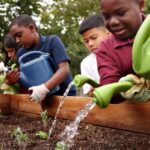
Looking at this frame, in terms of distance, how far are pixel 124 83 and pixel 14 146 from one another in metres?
0.89

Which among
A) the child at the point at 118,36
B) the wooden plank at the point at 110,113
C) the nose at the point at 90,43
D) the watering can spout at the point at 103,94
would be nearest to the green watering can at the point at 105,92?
the watering can spout at the point at 103,94

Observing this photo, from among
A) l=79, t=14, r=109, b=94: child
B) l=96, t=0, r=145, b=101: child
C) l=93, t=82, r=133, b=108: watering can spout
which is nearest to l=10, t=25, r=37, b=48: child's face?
l=79, t=14, r=109, b=94: child

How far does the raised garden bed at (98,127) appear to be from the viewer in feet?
5.84

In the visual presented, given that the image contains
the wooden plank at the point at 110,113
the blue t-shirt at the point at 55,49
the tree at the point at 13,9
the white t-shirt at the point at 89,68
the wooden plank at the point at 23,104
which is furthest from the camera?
the tree at the point at 13,9

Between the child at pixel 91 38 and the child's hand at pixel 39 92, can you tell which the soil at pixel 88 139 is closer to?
the child's hand at pixel 39 92

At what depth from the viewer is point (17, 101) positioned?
3326 mm

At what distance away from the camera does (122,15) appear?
5.11 ft

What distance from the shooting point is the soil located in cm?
178

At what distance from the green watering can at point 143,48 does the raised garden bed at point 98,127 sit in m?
0.32

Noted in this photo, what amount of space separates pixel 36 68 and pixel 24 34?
39 centimetres

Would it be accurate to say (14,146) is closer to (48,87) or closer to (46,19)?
(48,87)

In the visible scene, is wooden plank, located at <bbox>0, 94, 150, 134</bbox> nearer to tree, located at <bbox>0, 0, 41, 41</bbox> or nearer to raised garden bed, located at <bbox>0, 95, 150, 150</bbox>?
raised garden bed, located at <bbox>0, 95, 150, 150</bbox>

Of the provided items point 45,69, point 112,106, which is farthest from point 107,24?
point 45,69

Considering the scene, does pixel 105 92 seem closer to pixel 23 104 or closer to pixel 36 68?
pixel 36 68
